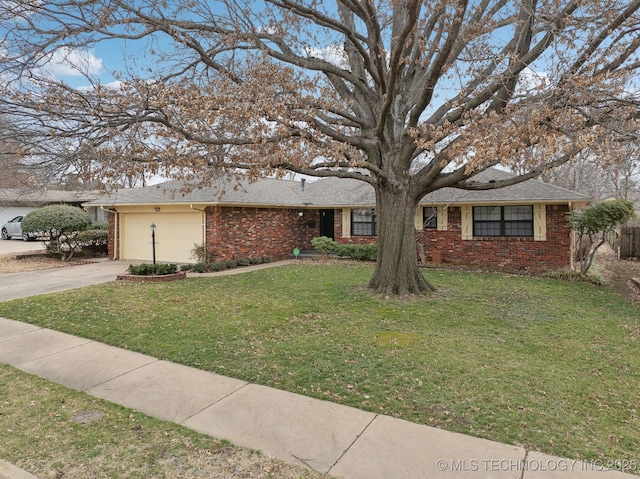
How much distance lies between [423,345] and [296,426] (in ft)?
9.19

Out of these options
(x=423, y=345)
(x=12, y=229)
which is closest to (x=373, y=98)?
(x=423, y=345)

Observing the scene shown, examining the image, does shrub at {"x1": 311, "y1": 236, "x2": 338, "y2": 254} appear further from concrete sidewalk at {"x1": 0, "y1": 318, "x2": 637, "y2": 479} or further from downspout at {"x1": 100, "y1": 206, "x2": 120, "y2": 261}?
concrete sidewalk at {"x1": 0, "y1": 318, "x2": 637, "y2": 479}

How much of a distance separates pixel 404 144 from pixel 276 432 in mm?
7068

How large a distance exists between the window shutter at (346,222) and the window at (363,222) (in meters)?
0.15

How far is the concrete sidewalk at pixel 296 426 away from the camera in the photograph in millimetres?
3145

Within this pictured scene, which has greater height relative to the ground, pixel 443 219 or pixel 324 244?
pixel 443 219

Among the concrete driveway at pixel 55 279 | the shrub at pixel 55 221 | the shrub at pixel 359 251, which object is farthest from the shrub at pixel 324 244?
the shrub at pixel 55 221

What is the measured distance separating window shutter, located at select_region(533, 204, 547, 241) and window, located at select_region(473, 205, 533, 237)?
0.18 meters

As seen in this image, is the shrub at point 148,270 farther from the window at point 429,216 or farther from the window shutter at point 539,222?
the window shutter at point 539,222

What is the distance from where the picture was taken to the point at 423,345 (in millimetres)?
5934

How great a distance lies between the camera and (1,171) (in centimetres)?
684

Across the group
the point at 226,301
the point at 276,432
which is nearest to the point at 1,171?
the point at 226,301

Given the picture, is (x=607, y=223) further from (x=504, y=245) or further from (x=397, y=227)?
(x=397, y=227)

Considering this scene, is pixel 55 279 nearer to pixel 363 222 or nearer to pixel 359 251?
pixel 359 251
